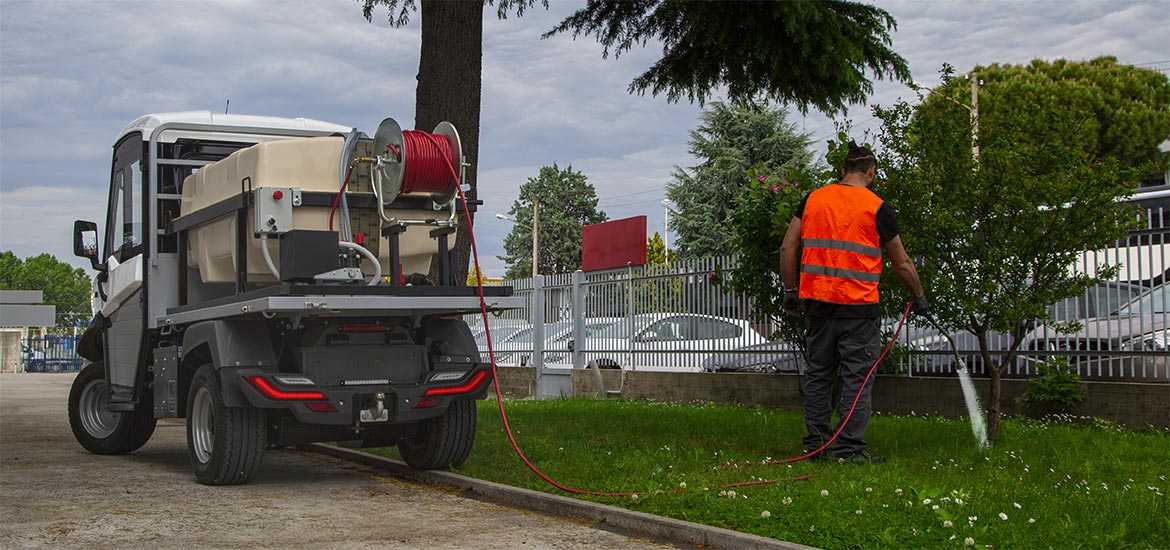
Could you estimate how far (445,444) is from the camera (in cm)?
855

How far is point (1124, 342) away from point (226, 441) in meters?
7.67

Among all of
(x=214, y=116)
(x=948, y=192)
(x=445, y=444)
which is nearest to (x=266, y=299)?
(x=445, y=444)

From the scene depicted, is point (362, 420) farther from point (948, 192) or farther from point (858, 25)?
point (858, 25)

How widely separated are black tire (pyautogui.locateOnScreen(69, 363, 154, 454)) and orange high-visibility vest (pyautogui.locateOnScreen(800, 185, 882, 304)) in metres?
5.82

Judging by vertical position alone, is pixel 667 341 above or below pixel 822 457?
above

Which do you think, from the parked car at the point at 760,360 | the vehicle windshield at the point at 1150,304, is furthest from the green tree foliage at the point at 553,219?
the vehicle windshield at the point at 1150,304

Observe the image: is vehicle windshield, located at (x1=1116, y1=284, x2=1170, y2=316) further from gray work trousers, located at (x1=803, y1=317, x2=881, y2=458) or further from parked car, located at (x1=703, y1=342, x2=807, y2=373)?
gray work trousers, located at (x1=803, y1=317, x2=881, y2=458)

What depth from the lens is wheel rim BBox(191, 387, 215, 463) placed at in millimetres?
8297

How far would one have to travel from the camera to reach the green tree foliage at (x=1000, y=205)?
8.37m

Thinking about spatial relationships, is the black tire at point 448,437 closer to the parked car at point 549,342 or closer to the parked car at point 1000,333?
the parked car at point 1000,333

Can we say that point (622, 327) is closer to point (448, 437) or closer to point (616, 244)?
point (616, 244)

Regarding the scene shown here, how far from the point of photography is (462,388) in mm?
8336

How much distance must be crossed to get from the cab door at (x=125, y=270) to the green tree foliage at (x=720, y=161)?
3681 cm

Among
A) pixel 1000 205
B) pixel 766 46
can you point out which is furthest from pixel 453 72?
pixel 1000 205
